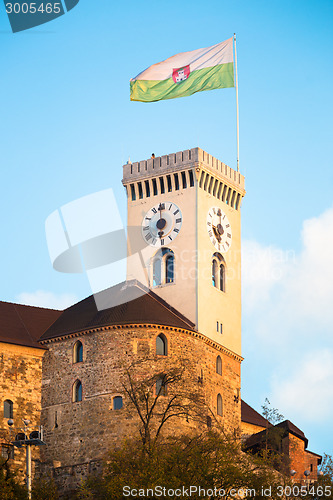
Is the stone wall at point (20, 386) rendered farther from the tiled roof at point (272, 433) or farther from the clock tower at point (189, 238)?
the tiled roof at point (272, 433)

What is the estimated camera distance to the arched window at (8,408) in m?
87.6

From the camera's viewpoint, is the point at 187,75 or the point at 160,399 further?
the point at 187,75

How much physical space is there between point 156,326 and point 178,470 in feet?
39.3

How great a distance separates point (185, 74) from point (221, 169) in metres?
7.49

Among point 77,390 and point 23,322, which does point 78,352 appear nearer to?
point 77,390

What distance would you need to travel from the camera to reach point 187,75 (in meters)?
96.6

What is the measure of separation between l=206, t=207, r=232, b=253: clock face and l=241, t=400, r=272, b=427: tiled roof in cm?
1496

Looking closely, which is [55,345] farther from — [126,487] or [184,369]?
[126,487]

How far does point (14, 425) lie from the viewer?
287 ft

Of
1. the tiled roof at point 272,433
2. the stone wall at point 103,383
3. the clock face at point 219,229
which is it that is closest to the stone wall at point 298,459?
the tiled roof at point 272,433

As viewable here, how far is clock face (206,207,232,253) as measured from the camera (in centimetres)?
9494

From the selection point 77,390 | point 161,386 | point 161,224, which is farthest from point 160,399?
point 161,224

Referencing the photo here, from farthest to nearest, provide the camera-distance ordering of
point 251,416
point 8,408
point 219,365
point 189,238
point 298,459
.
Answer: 1. point 251,416
2. point 298,459
3. point 189,238
4. point 219,365
5. point 8,408

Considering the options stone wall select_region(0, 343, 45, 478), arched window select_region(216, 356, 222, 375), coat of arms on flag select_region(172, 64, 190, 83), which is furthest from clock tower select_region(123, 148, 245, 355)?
stone wall select_region(0, 343, 45, 478)
